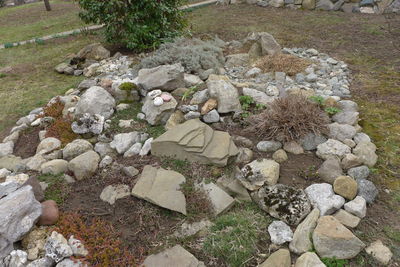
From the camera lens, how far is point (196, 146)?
3.88 metres

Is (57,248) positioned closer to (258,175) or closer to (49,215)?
(49,215)

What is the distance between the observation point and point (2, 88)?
745 centimetres

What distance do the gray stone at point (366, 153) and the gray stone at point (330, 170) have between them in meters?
0.34

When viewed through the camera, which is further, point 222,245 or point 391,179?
point 391,179

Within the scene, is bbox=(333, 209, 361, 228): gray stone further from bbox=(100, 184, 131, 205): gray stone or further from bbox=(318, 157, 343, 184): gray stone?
bbox=(100, 184, 131, 205): gray stone

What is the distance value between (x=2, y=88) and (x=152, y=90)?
171 inches

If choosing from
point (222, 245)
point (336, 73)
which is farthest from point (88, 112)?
point (336, 73)

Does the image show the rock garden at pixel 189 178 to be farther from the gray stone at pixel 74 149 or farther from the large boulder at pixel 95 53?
the large boulder at pixel 95 53

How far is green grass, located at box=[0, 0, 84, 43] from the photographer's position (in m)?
12.6

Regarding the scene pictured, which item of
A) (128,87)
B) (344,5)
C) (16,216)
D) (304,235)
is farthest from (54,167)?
(344,5)

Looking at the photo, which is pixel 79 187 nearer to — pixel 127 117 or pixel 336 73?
pixel 127 117

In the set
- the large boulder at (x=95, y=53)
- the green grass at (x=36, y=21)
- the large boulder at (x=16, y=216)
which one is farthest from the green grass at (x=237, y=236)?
the green grass at (x=36, y=21)

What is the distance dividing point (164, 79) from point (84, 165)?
1.97 metres

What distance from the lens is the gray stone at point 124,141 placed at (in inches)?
169
